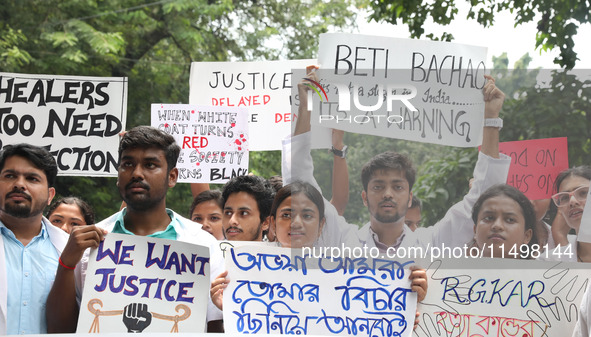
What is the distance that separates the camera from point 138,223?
372 cm

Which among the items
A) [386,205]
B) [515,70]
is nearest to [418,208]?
[386,205]

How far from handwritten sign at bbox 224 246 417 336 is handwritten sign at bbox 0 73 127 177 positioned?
6.89ft

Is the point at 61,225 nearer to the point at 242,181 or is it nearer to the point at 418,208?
the point at 242,181

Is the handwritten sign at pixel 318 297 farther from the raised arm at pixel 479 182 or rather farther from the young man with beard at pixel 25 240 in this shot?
the young man with beard at pixel 25 240

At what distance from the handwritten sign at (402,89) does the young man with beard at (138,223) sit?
74 centimetres

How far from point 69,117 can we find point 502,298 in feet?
10.7

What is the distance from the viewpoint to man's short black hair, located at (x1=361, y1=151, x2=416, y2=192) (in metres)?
3.56

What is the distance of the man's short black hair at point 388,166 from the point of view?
3.56 m

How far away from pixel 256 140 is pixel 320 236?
2.61 meters

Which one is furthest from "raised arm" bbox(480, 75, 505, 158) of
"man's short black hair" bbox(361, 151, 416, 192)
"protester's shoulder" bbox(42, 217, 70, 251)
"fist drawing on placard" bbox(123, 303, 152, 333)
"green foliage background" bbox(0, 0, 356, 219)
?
"green foliage background" bbox(0, 0, 356, 219)

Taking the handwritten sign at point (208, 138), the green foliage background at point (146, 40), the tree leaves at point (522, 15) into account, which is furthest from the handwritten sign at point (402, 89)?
the green foliage background at point (146, 40)

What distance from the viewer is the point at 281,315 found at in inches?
145

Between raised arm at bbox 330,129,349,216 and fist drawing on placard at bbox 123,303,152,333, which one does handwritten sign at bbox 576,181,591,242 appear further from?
fist drawing on placard at bbox 123,303,152,333

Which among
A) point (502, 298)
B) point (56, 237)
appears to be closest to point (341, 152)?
point (502, 298)
